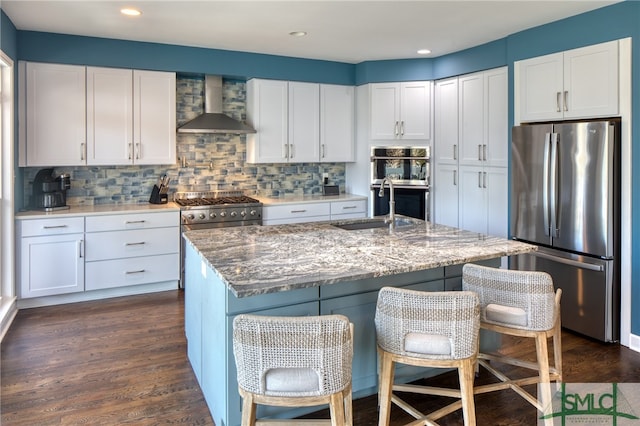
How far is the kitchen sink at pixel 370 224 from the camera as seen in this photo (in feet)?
12.1

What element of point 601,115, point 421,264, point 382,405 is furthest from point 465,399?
point 601,115

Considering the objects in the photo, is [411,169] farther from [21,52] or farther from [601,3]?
[21,52]

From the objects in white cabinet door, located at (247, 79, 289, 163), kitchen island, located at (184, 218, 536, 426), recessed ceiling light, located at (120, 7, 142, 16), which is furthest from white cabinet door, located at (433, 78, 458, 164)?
recessed ceiling light, located at (120, 7, 142, 16)

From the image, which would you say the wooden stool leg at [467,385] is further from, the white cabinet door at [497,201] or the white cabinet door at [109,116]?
the white cabinet door at [109,116]

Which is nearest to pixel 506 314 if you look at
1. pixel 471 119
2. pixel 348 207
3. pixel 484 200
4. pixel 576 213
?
pixel 576 213

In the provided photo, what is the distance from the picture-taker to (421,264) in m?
2.40

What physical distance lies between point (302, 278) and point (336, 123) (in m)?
3.92

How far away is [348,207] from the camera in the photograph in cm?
569

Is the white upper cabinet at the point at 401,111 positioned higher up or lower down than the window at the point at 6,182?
higher up

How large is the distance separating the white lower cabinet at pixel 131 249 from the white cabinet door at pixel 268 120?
1.27 m

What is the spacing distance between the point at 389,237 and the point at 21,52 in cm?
365

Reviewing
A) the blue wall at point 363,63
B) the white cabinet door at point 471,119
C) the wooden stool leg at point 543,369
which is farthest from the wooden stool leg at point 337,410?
the white cabinet door at point 471,119

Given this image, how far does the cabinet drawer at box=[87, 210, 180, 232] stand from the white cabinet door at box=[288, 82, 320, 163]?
1.56m

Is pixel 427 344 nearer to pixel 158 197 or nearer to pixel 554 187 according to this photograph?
pixel 554 187
